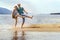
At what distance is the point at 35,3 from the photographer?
1397cm

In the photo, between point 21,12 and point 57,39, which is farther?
point 21,12

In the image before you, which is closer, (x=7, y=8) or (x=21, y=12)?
(x=21, y=12)

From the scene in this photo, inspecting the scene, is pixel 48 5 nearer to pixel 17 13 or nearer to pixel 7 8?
pixel 7 8

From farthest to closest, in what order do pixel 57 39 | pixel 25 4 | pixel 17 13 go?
1. pixel 25 4
2. pixel 17 13
3. pixel 57 39

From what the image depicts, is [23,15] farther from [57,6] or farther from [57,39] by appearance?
[57,6]

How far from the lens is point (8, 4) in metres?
14.3

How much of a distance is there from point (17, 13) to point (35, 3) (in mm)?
4477

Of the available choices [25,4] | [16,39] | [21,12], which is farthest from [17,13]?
[25,4]

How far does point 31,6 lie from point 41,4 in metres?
0.68

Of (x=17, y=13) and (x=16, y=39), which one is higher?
(x=17, y=13)

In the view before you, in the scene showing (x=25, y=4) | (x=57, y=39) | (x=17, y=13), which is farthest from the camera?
(x=25, y=4)

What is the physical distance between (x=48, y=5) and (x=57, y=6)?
571 mm

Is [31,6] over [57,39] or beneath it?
over

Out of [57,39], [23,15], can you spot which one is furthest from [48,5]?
[57,39]
